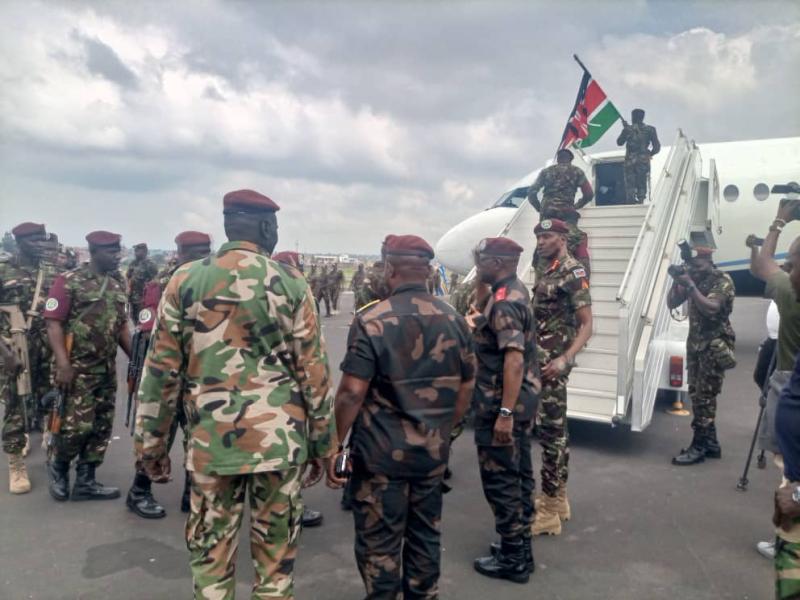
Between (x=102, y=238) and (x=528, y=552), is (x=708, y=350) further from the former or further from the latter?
(x=102, y=238)

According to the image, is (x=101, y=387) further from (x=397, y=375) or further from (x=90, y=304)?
(x=397, y=375)

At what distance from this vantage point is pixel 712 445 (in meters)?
5.23

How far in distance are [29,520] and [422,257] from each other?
11.3ft

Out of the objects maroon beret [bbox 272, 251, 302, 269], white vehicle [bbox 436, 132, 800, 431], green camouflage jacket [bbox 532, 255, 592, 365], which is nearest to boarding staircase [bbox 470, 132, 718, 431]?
→ white vehicle [bbox 436, 132, 800, 431]

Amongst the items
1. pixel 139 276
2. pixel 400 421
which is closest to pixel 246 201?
pixel 400 421

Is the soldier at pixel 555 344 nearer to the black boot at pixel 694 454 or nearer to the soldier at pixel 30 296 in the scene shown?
the black boot at pixel 694 454

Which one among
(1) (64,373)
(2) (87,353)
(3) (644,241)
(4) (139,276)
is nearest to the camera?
(1) (64,373)

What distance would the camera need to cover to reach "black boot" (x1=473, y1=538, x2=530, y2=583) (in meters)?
3.15

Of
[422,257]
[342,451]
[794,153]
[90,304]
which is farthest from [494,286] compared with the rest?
[794,153]

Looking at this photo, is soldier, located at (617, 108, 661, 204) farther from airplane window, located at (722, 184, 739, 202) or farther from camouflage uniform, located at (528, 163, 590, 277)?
airplane window, located at (722, 184, 739, 202)

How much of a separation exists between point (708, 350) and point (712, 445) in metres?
0.89

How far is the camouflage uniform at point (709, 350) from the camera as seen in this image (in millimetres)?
5160

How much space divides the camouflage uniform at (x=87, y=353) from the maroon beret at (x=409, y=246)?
273 centimetres

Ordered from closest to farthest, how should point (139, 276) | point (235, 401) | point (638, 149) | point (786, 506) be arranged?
1. point (786, 506)
2. point (235, 401)
3. point (638, 149)
4. point (139, 276)
